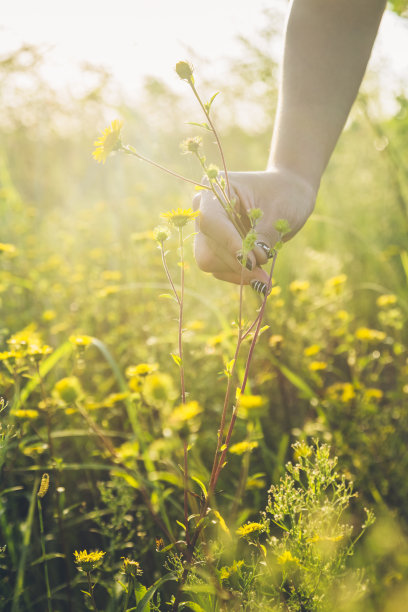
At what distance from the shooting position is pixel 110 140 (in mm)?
769

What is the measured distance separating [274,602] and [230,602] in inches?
4.8

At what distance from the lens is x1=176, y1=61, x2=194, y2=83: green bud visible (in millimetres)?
702

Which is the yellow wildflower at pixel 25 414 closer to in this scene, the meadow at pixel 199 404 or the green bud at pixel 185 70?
the meadow at pixel 199 404

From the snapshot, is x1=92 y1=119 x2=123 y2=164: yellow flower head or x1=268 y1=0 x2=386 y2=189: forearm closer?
x1=92 y1=119 x2=123 y2=164: yellow flower head

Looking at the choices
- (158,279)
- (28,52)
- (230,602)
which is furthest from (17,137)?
(230,602)

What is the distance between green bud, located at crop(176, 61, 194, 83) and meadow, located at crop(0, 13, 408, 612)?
0.25 meters

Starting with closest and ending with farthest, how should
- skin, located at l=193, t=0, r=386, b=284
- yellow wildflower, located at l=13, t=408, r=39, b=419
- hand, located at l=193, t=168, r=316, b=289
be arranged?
hand, located at l=193, t=168, r=316, b=289, skin, located at l=193, t=0, r=386, b=284, yellow wildflower, located at l=13, t=408, r=39, b=419

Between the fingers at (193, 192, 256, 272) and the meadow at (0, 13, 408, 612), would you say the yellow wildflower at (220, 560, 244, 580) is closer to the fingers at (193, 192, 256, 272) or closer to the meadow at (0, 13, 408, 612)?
the meadow at (0, 13, 408, 612)

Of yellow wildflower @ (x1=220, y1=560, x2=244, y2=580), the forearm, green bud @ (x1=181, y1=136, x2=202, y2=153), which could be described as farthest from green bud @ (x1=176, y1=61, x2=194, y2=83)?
yellow wildflower @ (x1=220, y1=560, x2=244, y2=580)

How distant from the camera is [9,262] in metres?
2.44

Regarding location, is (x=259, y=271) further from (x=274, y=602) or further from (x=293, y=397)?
(x=293, y=397)

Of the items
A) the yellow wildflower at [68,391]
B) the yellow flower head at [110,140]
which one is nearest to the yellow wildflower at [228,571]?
the yellow wildflower at [68,391]

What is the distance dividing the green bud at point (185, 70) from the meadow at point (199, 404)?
254 mm

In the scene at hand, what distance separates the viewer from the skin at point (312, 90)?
0.93 meters
